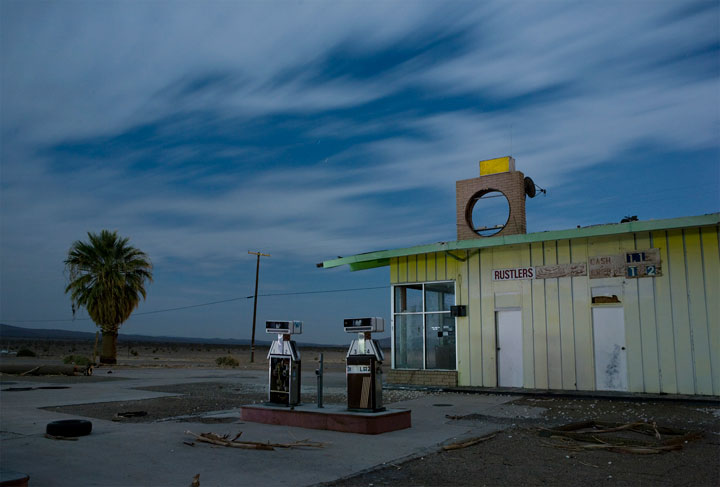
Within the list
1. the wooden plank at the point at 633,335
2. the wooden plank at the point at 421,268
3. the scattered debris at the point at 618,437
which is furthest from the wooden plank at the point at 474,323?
the scattered debris at the point at 618,437

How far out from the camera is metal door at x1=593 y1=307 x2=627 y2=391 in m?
14.1

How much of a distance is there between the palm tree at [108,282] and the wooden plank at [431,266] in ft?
64.0

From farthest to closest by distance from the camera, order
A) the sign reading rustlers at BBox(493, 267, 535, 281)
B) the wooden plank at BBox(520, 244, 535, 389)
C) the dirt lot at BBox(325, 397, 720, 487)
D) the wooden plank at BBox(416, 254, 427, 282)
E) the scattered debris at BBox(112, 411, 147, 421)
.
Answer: the wooden plank at BBox(416, 254, 427, 282), the sign reading rustlers at BBox(493, 267, 535, 281), the wooden plank at BBox(520, 244, 535, 389), the scattered debris at BBox(112, 411, 147, 421), the dirt lot at BBox(325, 397, 720, 487)

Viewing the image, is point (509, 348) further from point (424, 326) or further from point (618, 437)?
point (618, 437)

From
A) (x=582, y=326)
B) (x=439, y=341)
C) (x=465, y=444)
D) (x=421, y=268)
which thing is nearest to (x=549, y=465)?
(x=465, y=444)

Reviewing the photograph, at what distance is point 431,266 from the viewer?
17.5m

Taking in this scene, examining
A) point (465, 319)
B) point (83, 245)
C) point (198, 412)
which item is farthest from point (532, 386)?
point (83, 245)

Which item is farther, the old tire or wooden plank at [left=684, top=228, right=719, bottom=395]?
wooden plank at [left=684, top=228, right=719, bottom=395]

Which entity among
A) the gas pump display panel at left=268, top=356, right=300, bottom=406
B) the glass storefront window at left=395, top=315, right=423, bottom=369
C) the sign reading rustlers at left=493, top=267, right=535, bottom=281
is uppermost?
the sign reading rustlers at left=493, top=267, right=535, bottom=281

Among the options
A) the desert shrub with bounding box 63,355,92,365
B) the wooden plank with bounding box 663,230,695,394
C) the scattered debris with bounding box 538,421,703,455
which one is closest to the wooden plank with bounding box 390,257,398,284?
the wooden plank with bounding box 663,230,695,394

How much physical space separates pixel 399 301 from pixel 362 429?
366 inches

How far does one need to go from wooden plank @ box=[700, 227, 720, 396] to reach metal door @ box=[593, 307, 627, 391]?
1834 mm

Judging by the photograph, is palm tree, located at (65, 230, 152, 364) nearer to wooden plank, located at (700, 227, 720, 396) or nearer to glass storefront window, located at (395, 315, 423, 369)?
glass storefront window, located at (395, 315, 423, 369)

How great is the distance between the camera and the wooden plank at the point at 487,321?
1609 centimetres
